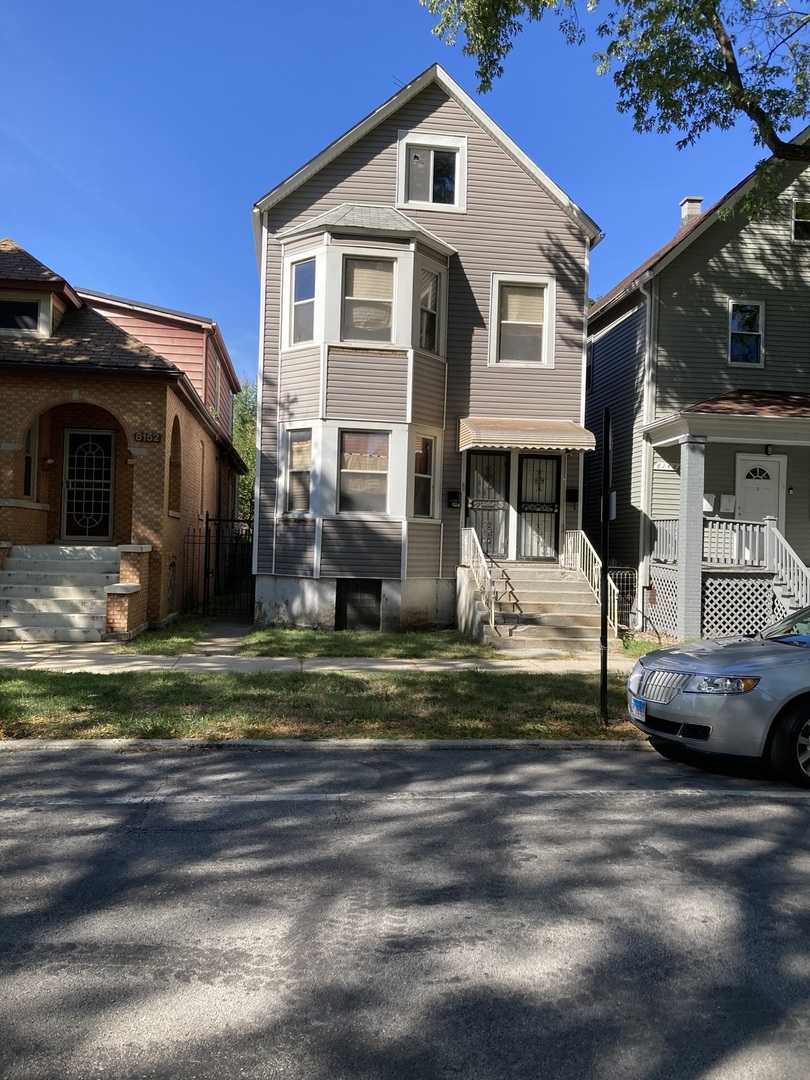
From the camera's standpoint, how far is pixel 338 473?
1633 cm

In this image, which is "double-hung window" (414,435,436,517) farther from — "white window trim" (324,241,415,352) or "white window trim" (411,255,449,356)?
"white window trim" (324,241,415,352)

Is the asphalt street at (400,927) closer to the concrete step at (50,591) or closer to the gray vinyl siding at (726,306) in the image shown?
the concrete step at (50,591)

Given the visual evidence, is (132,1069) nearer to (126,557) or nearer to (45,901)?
(45,901)

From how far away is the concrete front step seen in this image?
13.6 m

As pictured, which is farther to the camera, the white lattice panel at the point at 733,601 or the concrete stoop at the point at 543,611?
the white lattice panel at the point at 733,601

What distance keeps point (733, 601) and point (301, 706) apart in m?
9.60

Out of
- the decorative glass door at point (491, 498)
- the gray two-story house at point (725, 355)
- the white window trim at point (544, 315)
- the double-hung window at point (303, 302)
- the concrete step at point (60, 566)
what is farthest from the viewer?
the gray two-story house at point (725, 355)

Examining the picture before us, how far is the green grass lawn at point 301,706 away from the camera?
8016mm

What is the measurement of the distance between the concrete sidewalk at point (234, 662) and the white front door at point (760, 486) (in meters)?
6.29

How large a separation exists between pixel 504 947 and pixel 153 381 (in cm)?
1292

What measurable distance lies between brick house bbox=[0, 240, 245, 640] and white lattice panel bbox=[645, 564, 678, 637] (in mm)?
9278

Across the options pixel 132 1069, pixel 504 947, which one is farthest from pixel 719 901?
pixel 132 1069

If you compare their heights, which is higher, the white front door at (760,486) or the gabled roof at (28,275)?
the gabled roof at (28,275)

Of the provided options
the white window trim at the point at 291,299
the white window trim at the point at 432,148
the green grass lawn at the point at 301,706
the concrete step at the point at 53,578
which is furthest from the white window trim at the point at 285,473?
the green grass lawn at the point at 301,706
